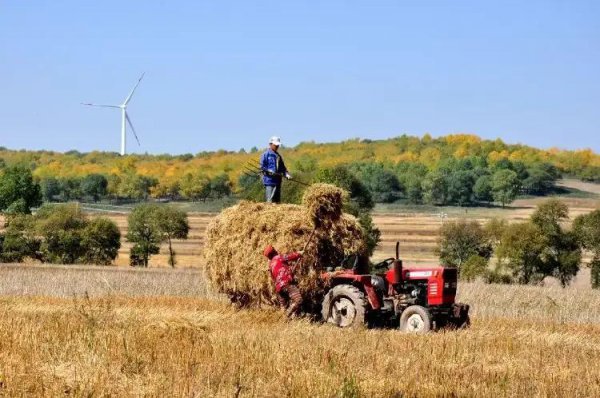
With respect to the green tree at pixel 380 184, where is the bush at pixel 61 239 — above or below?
below

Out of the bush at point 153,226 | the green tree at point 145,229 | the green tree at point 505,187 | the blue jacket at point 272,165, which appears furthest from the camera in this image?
the green tree at point 505,187

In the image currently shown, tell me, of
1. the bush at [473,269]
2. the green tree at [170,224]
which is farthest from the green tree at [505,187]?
the bush at [473,269]

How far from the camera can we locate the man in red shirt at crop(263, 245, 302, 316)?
60.0ft

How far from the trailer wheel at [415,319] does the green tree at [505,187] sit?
404 feet

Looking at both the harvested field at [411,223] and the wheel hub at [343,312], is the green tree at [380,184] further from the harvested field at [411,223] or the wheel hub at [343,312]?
the wheel hub at [343,312]

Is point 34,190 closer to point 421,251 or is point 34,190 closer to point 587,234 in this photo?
point 421,251

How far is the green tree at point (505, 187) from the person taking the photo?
140 m

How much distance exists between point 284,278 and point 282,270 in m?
0.15

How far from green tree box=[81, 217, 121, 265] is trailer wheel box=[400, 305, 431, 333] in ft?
171

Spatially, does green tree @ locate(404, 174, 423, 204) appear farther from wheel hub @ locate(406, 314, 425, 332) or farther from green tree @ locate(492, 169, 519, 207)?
wheel hub @ locate(406, 314, 425, 332)

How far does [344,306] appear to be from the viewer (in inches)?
720

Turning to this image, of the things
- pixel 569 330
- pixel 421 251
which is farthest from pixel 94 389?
pixel 421 251

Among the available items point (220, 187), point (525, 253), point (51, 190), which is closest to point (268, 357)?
point (525, 253)

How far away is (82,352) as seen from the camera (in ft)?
42.7
